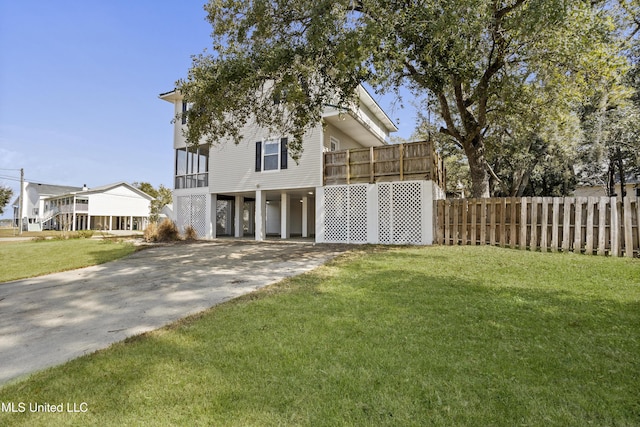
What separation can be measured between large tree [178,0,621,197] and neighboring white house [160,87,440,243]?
3.26 metres

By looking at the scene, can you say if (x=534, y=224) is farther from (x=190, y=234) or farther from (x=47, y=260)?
(x=47, y=260)

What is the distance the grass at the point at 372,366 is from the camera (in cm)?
209

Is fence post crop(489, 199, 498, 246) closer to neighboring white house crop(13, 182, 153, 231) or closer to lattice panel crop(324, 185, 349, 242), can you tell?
lattice panel crop(324, 185, 349, 242)

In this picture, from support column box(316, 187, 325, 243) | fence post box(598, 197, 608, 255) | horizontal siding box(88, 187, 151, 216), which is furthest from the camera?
horizontal siding box(88, 187, 151, 216)

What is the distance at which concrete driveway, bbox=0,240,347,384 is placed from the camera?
3438 millimetres

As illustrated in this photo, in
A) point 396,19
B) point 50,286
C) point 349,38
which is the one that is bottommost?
point 50,286

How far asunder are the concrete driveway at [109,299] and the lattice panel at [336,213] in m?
4.19

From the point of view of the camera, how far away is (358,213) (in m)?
13.5

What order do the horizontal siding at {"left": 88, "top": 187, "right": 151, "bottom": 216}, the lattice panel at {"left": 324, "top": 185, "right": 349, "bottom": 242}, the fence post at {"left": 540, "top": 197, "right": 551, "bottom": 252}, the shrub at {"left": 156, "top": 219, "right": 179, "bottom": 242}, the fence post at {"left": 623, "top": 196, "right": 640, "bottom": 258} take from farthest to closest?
the horizontal siding at {"left": 88, "top": 187, "right": 151, "bottom": 216}
the shrub at {"left": 156, "top": 219, "right": 179, "bottom": 242}
the lattice panel at {"left": 324, "top": 185, "right": 349, "bottom": 242}
the fence post at {"left": 540, "top": 197, "right": 551, "bottom": 252}
the fence post at {"left": 623, "top": 196, "right": 640, "bottom": 258}

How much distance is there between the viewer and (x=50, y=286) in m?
6.51

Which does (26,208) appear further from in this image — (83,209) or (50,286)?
(50,286)

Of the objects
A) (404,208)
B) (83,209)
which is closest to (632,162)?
(404,208)

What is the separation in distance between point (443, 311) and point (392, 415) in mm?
2388

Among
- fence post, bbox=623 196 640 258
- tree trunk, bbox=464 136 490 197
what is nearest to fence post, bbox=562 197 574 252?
fence post, bbox=623 196 640 258
